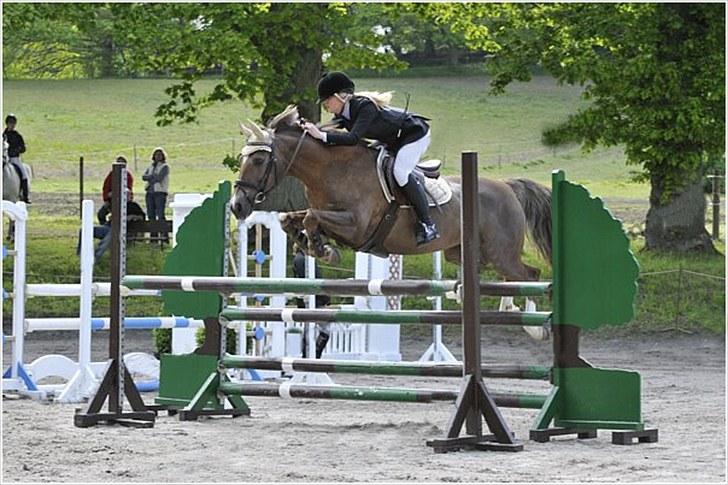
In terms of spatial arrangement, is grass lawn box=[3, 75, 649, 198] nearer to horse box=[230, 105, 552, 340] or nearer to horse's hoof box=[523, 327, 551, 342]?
horse's hoof box=[523, 327, 551, 342]

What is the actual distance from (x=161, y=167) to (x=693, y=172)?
6.51 meters

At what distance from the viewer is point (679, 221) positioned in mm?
17531

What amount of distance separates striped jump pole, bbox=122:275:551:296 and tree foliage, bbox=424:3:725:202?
31.2 feet

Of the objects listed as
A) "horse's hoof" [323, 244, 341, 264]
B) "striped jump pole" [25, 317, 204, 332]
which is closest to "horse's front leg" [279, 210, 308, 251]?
"horse's hoof" [323, 244, 341, 264]

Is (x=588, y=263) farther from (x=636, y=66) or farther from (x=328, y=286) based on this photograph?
(x=636, y=66)

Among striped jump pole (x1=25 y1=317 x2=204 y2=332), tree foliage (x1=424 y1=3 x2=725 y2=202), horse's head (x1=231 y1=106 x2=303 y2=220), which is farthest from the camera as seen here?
tree foliage (x1=424 y1=3 x2=725 y2=202)

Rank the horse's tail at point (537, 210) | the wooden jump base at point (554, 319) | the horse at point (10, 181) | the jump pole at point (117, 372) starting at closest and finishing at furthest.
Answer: the wooden jump base at point (554, 319)
the jump pole at point (117, 372)
the horse's tail at point (537, 210)
the horse at point (10, 181)

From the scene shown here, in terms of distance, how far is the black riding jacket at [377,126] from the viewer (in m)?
7.60

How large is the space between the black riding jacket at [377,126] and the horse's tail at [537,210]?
1583 mm

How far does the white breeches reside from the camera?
7836mm

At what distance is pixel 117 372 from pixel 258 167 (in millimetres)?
1354

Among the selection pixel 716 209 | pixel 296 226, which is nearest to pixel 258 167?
pixel 296 226

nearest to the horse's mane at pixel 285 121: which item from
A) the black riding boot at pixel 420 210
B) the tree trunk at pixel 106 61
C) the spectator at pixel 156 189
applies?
the black riding boot at pixel 420 210

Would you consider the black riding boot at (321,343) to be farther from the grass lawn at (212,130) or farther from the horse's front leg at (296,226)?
the grass lawn at (212,130)
